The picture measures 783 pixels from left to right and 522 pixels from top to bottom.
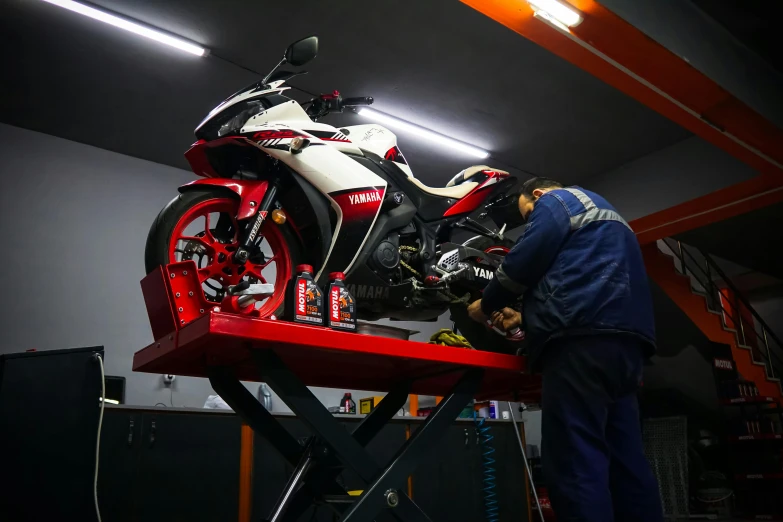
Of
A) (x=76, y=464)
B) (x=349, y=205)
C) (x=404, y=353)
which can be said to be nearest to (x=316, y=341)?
(x=404, y=353)

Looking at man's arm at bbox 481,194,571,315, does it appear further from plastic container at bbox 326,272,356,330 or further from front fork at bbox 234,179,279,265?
front fork at bbox 234,179,279,265

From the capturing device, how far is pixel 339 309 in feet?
5.23

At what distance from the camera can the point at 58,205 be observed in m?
4.35

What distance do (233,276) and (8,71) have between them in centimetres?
305

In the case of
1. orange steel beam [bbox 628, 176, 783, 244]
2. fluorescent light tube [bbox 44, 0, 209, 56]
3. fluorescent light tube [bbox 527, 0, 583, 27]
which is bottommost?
orange steel beam [bbox 628, 176, 783, 244]

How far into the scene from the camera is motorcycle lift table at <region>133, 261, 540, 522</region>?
1.42 m

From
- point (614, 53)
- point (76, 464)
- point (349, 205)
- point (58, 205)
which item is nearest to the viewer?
point (349, 205)

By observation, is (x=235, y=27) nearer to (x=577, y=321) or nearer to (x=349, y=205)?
(x=349, y=205)

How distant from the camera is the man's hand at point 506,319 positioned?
2.04m

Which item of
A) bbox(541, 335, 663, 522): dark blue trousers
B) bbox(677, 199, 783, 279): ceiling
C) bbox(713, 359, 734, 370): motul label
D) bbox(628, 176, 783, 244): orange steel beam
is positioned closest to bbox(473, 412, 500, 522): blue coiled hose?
bbox(541, 335, 663, 522): dark blue trousers

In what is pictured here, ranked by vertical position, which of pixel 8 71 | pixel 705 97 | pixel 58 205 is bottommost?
pixel 58 205

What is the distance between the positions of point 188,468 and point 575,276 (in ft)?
7.92

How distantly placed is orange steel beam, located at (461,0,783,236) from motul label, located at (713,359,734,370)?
1939 millimetres

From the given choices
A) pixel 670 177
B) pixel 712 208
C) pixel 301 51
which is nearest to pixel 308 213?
pixel 301 51
